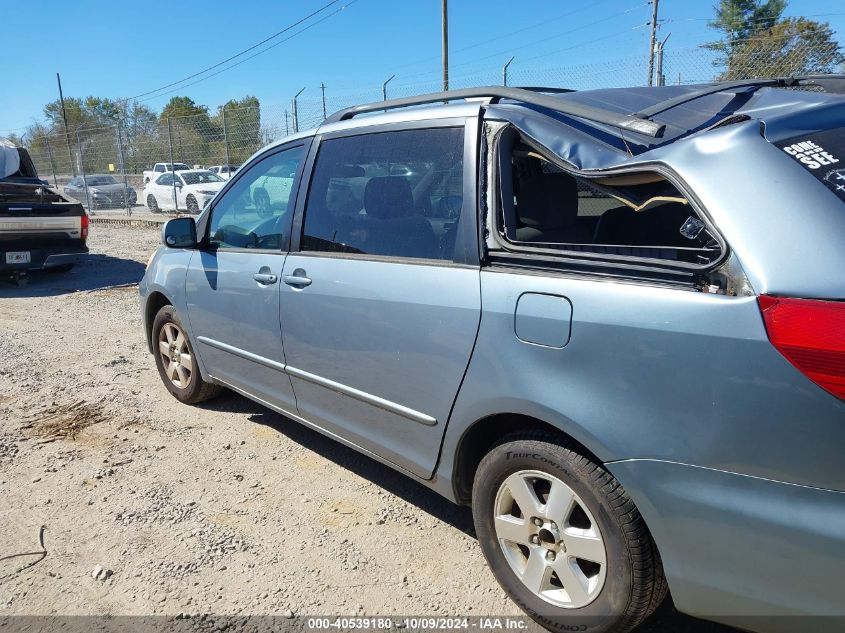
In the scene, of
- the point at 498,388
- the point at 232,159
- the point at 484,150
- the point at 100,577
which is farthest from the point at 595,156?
the point at 232,159

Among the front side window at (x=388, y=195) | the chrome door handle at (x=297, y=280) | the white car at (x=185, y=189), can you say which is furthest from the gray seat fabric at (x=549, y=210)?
the white car at (x=185, y=189)

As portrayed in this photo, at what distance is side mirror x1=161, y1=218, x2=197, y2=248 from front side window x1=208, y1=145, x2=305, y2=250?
0.11 m

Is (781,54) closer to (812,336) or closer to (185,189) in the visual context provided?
(812,336)

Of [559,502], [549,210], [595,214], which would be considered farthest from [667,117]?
[559,502]

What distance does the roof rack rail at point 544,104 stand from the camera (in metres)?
2.13

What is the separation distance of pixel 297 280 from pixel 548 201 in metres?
1.30

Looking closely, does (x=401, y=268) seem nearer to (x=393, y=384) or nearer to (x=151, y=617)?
(x=393, y=384)

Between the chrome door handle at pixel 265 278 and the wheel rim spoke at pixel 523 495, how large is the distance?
1683 millimetres

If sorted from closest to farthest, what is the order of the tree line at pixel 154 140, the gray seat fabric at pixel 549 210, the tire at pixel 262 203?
the gray seat fabric at pixel 549 210, the tire at pixel 262 203, the tree line at pixel 154 140

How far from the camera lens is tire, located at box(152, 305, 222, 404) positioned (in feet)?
14.6

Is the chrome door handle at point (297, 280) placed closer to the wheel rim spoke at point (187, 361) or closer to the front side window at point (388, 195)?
the front side window at point (388, 195)

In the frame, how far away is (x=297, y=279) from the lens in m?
3.20

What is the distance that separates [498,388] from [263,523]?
5.10 feet

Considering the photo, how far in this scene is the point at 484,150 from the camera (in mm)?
2531
